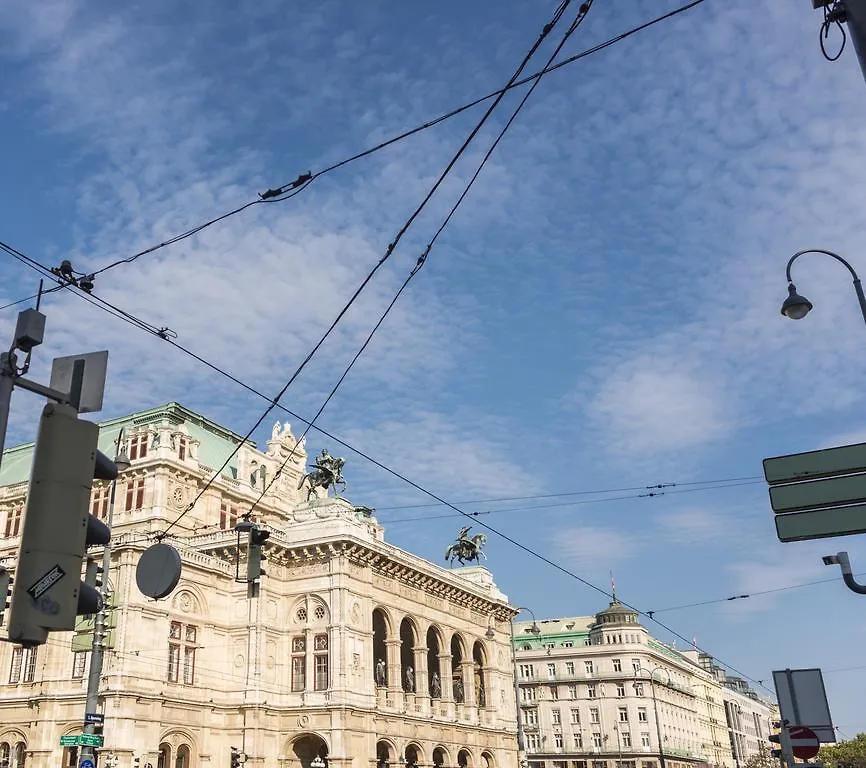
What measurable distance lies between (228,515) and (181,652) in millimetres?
13636

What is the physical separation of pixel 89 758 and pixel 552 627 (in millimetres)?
97701

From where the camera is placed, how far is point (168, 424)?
5734 cm

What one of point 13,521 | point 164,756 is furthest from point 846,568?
point 13,521

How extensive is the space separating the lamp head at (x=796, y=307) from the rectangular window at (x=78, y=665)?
40713 mm

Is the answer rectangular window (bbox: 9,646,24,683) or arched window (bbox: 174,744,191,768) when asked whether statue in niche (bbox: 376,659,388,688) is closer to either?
arched window (bbox: 174,744,191,768)

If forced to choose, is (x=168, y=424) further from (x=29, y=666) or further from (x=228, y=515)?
(x=29, y=666)

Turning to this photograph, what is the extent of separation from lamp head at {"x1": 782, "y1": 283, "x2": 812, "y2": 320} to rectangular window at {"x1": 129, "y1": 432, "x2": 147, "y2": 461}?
4737 cm

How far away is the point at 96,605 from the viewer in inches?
233

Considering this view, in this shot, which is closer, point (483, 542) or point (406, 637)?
point (406, 637)

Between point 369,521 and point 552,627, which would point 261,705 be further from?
point 552,627

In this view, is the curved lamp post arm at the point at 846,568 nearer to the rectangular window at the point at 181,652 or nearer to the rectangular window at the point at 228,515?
the rectangular window at the point at 181,652

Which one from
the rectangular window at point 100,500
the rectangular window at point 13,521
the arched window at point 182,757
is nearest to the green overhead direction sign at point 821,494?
the arched window at point 182,757

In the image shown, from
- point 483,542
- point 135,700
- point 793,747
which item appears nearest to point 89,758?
point 135,700

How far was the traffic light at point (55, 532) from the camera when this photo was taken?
545 cm
